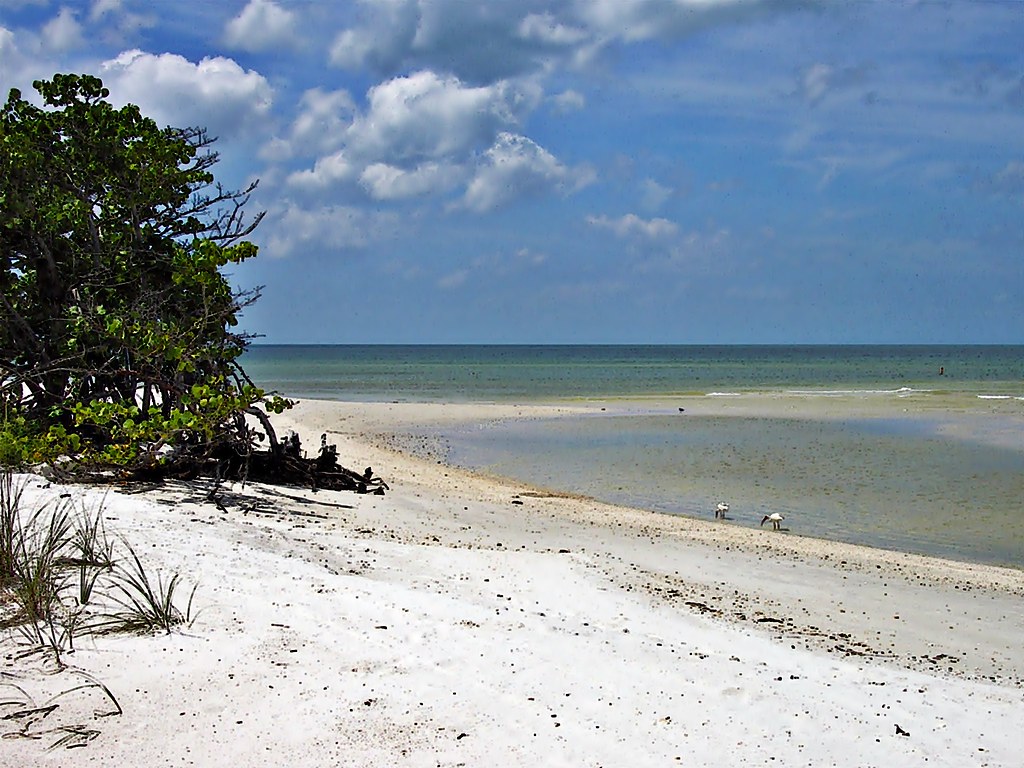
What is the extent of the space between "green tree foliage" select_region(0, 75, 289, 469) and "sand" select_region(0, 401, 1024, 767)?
1.01 meters

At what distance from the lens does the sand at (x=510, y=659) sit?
3.92 m

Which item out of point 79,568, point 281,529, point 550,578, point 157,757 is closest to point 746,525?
point 550,578

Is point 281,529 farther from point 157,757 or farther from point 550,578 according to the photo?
point 157,757

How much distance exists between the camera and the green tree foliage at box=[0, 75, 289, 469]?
30.5 feet

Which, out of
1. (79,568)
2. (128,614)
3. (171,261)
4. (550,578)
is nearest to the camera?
(128,614)

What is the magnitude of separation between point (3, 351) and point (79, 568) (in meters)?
5.98

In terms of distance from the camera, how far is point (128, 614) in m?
4.92

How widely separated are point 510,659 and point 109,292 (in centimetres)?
764

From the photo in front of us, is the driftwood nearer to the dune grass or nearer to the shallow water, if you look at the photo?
the shallow water

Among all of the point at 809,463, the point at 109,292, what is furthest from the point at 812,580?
the point at 809,463

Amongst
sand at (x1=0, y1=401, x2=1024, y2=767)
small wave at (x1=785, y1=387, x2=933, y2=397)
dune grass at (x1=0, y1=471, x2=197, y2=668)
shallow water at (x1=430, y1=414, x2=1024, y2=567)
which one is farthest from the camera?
small wave at (x1=785, y1=387, x2=933, y2=397)

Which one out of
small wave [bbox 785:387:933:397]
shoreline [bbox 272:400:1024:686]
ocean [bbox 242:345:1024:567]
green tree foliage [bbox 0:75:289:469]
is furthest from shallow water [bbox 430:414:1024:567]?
small wave [bbox 785:387:933:397]

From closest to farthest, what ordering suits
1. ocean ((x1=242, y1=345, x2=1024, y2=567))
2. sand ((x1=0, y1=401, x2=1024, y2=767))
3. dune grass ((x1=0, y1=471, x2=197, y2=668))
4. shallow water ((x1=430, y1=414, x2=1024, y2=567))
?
sand ((x1=0, y1=401, x2=1024, y2=767)) < dune grass ((x1=0, y1=471, x2=197, y2=668)) < shallow water ((x1=430, y1=414, x2=1024, y2=567)) < ocean ((x1=242, y1=345, x2=1024, y2=567))

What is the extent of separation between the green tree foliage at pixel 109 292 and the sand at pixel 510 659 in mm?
1006
